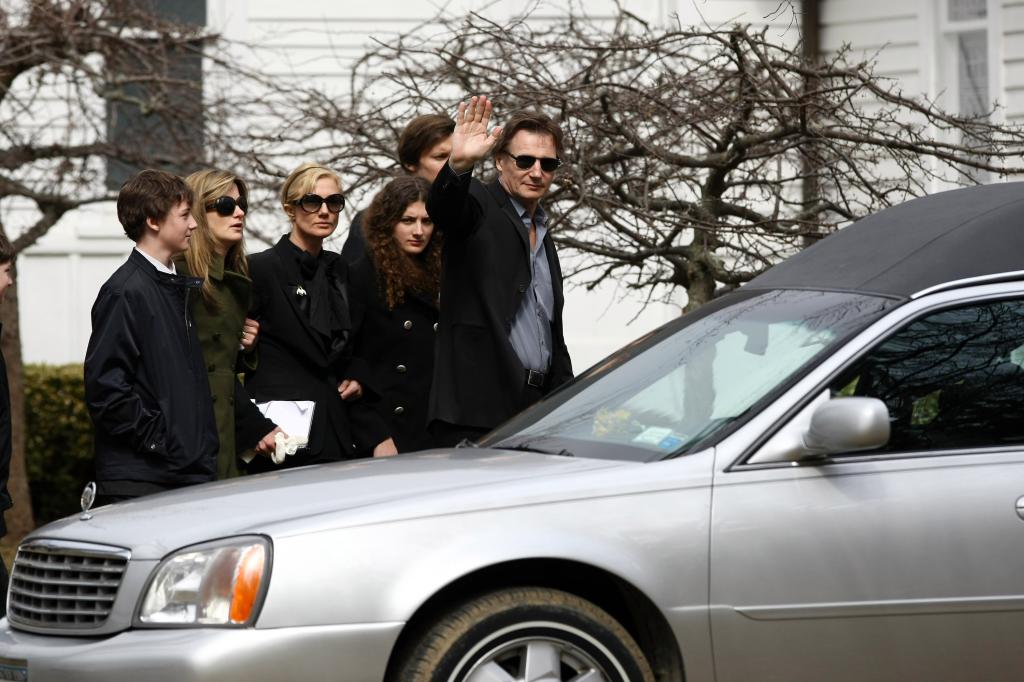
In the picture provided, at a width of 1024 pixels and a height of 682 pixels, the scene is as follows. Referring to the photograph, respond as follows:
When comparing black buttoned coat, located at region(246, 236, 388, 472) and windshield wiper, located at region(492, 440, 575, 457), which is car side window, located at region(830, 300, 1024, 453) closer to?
windshield wiper, located at region(492, 440, 575, 457)

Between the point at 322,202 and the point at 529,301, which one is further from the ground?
the point at 322,202

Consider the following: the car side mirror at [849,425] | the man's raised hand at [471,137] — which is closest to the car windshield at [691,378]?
the car side mirror at [849,425]

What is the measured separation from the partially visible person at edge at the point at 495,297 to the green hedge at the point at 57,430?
5958 millimetres

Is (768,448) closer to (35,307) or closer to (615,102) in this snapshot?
(615,102)

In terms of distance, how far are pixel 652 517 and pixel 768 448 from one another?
376mm

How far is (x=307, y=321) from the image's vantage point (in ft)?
20.8

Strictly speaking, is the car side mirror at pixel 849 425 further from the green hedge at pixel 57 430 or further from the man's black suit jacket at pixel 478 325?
the green hedge at pixel 57 430

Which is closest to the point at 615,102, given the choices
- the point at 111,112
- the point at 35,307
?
the point at 111,112

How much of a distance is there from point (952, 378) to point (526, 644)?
1.44m

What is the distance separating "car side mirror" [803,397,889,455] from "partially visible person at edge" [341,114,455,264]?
272 centimetres

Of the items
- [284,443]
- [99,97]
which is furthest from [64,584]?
[99,97]

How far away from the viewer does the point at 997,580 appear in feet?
14.8

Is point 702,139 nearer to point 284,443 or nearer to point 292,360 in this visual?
point 292,360

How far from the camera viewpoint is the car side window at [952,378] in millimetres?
4652
